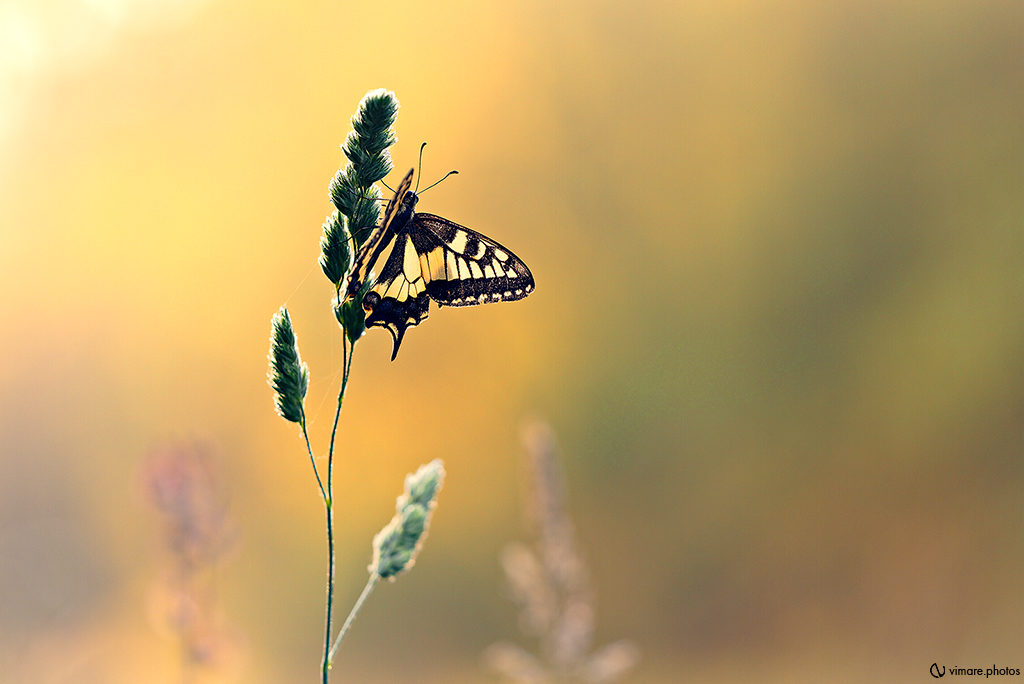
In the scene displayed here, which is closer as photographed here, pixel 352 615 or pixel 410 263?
pixel 352 615

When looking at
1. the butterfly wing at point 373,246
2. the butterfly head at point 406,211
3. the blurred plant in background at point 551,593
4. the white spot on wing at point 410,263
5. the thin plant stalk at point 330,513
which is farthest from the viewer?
the blurred plant in background at point 551,593

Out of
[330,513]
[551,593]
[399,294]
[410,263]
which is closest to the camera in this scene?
[330,513]

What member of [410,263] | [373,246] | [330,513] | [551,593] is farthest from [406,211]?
[551,593]

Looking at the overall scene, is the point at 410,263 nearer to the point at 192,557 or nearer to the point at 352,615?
the point at 352,615

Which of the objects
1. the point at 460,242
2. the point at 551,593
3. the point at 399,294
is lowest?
the point at 551,593

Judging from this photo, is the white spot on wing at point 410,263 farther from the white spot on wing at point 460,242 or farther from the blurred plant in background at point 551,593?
the blurred plant in background at point 551,593

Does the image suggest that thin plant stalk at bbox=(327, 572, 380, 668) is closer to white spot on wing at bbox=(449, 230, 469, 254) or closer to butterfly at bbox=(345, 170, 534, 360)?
butterfly at bbox=(345, 170, 534, 360)

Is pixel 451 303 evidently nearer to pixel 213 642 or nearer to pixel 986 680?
pixel 213 642

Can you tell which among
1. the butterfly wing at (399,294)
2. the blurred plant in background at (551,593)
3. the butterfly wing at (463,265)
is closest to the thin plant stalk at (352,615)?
the butterfly wing at (399,294)
